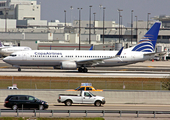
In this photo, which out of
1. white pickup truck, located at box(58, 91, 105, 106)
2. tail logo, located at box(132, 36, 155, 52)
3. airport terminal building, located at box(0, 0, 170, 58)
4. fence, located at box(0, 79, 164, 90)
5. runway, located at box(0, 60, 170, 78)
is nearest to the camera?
white pickup truck, located at box(58, 91, 105, 106)

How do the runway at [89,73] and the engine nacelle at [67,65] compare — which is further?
the engine nacelle at [67,65]

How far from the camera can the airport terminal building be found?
4230 inches

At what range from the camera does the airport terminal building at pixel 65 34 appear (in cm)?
10744

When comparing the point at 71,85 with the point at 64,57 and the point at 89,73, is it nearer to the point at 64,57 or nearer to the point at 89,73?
the point at 89,73

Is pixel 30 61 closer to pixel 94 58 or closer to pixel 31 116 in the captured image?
pixel 94 58

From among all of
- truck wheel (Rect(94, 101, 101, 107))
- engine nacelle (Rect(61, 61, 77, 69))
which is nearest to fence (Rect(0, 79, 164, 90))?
truck wheel (Rect(94, 101, 101, 107))

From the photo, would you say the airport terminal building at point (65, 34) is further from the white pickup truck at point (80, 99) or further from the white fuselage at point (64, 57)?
the white pickup truck at point (80, 99)

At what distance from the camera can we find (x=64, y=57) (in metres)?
54.9

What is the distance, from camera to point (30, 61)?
53.8 meters

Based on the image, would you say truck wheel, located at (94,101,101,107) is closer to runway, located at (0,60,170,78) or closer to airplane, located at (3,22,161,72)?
runway, located at (0,60,170,78)

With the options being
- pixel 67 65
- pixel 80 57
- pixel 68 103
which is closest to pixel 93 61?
pixel 80 57

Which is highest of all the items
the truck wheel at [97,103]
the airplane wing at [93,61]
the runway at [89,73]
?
the airplane wing at [93,61]

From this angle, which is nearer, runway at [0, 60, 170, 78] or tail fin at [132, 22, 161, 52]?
runway at [0, 60, 170, 78]

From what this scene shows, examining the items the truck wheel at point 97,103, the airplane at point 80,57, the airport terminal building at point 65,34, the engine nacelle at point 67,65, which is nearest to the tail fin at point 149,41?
the airplane at point 80,57
